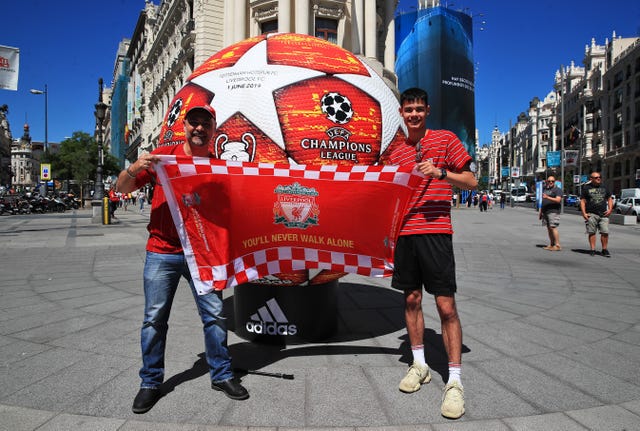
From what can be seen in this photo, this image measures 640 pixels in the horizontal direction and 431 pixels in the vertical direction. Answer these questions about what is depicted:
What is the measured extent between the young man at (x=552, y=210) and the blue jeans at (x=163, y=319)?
980cm

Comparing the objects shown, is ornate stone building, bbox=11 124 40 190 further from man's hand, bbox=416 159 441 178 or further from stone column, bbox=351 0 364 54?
man's hand, bbox=416 159 441 178

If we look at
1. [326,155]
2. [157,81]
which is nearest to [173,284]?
[326,155]

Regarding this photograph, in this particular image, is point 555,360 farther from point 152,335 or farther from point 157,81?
point 157,81

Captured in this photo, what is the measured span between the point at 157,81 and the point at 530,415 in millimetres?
57924

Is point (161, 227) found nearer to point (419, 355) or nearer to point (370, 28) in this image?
point (419, 355)

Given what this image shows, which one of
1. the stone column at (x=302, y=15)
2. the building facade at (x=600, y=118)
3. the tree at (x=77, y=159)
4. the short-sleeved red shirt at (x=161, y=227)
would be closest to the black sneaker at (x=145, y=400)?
the short-sleeved red shirt at (x=161, y=227)

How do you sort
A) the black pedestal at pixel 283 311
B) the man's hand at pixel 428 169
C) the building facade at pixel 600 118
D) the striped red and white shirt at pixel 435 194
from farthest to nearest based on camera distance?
the building facade at pixel 600 118, the black pedestal at pixel 283 311, the striped red and white shirt at pixel 435 194, the man's hand at pixel 428 169

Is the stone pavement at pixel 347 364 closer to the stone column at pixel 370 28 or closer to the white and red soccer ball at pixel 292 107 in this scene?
the white and red soccer ball at pixel 292 107

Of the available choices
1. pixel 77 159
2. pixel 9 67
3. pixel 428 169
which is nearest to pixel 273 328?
pixel 428 169

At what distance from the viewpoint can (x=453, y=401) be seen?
2633 millimetres

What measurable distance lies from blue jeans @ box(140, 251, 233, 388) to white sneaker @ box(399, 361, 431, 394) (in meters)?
1.18

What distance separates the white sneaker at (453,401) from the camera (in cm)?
257

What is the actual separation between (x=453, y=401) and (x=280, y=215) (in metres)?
1.62

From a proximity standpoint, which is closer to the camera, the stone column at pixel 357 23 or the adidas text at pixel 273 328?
the adidas text at pixel 273 328
